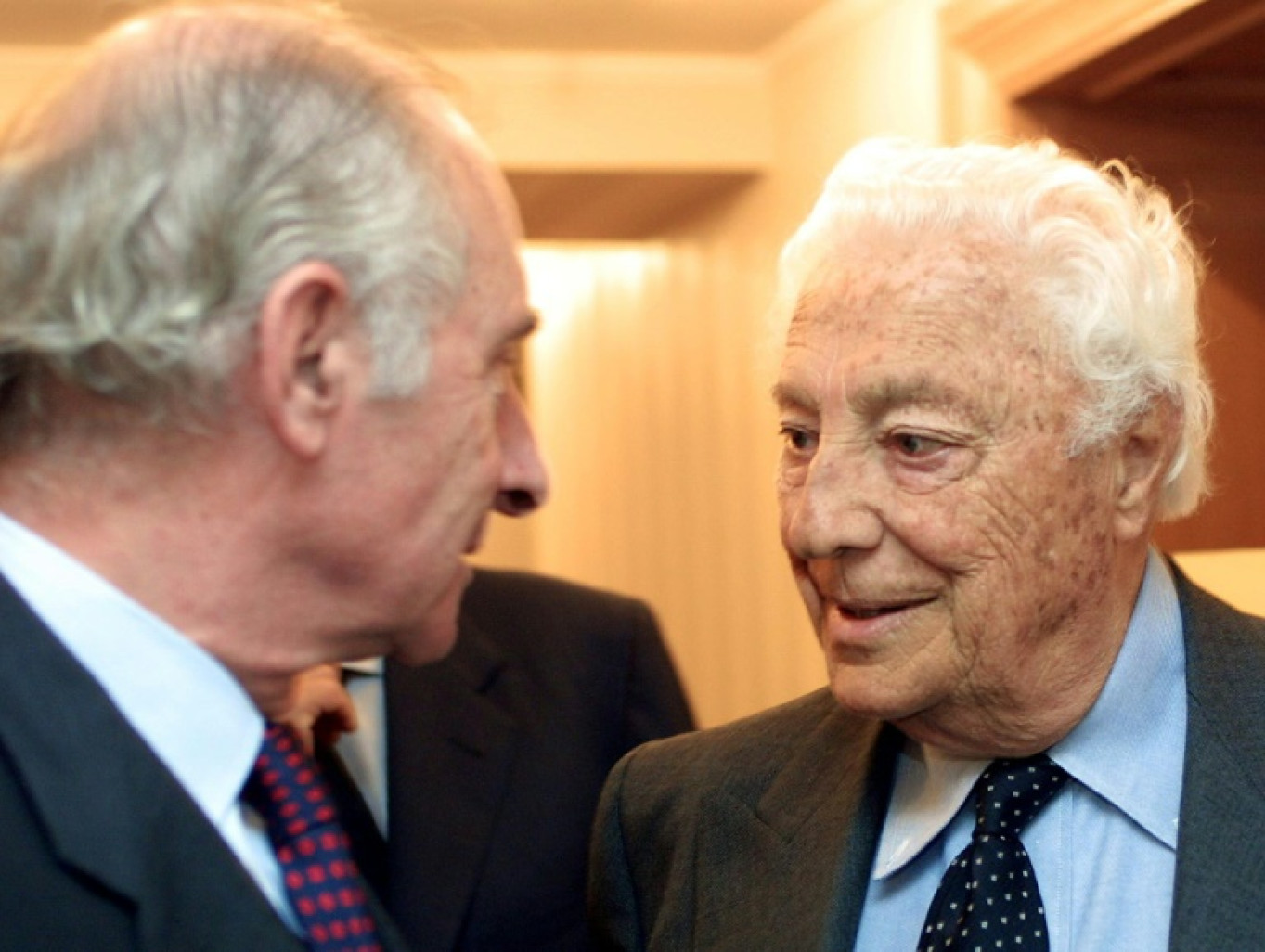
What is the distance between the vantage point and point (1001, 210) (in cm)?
159

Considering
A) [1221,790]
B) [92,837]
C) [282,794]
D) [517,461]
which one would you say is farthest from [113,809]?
[1221,790]

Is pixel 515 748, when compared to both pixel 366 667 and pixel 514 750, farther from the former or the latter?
pixel 366 667

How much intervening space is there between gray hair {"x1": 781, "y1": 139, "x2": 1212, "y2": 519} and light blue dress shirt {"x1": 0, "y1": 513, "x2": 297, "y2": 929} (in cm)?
83

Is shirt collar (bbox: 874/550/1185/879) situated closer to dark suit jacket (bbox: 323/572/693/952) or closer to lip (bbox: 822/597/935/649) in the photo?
lip (bbox: 822/597/935/649)

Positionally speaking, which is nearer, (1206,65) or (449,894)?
(449,894)

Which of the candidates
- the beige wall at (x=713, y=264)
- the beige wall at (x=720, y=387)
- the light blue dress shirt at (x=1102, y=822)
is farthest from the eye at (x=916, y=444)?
the beige wall at (x=720, y=387)

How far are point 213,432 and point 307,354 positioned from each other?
0.28 ft

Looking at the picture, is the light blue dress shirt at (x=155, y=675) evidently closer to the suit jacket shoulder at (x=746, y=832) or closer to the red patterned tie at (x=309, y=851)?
the red patterned tie at (x=309, y=851)

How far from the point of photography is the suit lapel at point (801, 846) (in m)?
1.65

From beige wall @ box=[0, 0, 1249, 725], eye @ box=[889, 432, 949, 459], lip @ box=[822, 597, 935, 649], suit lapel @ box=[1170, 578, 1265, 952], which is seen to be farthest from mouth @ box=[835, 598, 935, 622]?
beige wall @ box=[0, 0, 1249, 725]

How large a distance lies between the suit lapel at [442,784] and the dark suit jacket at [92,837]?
34.4 inches

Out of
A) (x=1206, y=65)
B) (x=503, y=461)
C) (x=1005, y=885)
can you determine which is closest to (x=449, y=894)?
(x=1005, y=885)

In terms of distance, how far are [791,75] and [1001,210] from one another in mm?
2624

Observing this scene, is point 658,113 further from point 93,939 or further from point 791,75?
point 93,939
